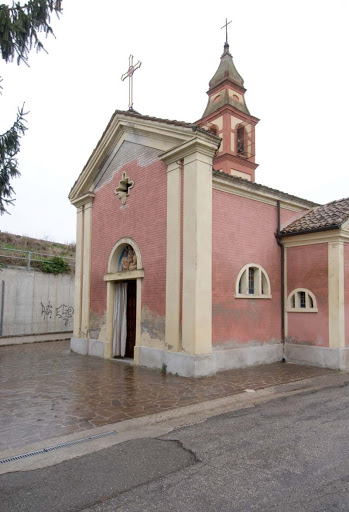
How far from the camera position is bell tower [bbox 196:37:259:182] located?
1772 centimetres

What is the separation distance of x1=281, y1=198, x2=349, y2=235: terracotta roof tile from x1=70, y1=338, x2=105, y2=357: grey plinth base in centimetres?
A: 701

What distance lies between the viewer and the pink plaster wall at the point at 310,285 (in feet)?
34.4

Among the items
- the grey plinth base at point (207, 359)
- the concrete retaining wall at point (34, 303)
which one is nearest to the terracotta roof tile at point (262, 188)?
the grey plinth base at point (207, 359)

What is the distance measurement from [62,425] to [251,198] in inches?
314

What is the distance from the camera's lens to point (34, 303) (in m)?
16.3

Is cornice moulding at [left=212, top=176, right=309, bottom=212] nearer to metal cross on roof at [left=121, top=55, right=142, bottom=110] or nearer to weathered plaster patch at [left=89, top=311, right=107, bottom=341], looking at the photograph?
metal cross on roof at [left=121, top=55, right=142, bottom=110]

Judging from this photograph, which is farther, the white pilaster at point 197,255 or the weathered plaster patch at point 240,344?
the weathered plaster patch at point 240,344

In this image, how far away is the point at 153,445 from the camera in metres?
4.63

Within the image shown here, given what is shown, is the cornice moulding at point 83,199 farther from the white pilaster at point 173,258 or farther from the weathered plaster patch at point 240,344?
the weathered plaster patch at point 240,344

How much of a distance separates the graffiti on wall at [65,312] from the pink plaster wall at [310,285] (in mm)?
10569

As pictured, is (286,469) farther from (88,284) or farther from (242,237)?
(88,284)

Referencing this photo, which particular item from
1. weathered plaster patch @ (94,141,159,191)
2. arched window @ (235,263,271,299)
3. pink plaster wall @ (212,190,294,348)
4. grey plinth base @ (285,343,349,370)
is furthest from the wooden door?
grey plinth base @ (285,343,349,370)

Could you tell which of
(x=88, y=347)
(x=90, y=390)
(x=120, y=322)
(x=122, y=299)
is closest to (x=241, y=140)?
(x=122, y=299)

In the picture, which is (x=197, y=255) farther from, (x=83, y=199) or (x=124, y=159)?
(x=83, y=199)
